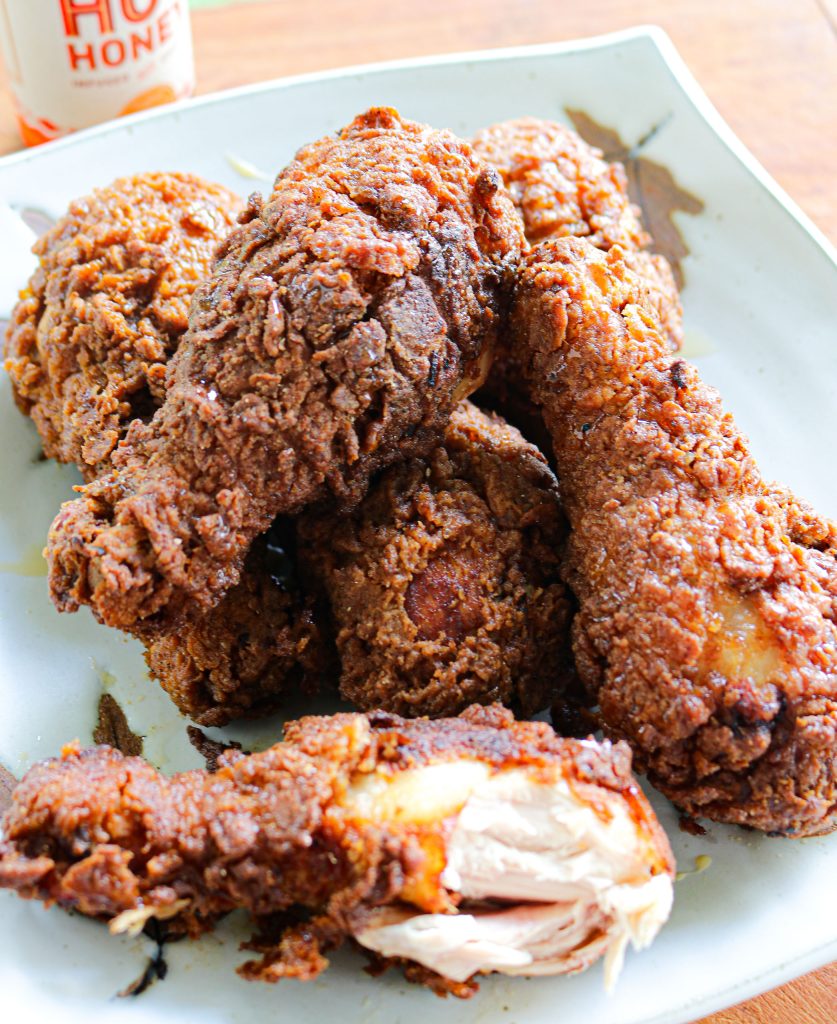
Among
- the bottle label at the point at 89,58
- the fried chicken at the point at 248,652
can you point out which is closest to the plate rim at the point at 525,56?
the bottle label at the point at 89,58

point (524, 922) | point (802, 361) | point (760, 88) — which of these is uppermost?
point (760, 88)

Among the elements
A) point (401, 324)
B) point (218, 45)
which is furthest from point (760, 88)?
point (401, 324)

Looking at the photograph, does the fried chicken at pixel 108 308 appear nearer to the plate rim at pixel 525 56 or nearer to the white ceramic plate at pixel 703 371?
the white ceramic plate at pixel 703 371

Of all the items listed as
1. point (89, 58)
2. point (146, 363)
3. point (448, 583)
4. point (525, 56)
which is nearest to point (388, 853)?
point (448, 583)

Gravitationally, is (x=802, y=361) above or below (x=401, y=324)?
below

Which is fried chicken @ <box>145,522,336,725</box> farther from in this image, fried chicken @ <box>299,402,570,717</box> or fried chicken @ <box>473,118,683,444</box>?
fried chicken @ <box>473,118,683,444</box>

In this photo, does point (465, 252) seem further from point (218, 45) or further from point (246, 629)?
point (218, 45)
